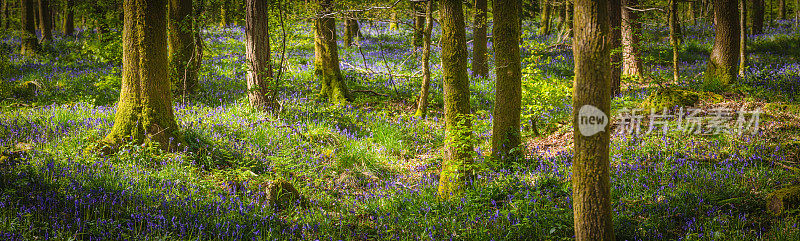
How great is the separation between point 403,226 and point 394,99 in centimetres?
734

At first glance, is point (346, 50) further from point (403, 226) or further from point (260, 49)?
point (403, 226)

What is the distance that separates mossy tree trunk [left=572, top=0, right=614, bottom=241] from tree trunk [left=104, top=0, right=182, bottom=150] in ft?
18.5

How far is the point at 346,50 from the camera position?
1997 centimetres

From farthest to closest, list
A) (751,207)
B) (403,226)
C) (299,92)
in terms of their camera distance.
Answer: (299,92) < (403,226) < (751,207)

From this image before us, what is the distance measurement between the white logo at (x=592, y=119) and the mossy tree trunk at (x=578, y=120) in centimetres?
3

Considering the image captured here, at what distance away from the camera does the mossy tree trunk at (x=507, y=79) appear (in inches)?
243

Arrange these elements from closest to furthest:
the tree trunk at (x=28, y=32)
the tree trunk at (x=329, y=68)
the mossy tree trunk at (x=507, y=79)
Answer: the mossy tree trunk at (x=507, y=79), the tree trunk at (x=329, y=68), the tree trunk at (x=28, y=32)

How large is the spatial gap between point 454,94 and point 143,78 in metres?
4.43

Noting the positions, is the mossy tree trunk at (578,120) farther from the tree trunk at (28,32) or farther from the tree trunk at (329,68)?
the tree trunk at (28,32)

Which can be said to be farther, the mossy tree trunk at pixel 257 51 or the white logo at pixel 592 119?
the mossy tree trunk at pixel 257 51

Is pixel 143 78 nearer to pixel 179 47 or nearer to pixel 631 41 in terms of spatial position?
pixel 179 47

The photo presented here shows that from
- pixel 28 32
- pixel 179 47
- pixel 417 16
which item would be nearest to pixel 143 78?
pixel 179 47

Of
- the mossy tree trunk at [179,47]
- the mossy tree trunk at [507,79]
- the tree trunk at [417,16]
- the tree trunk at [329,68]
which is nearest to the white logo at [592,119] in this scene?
the mossy tree trunk at [507,79]

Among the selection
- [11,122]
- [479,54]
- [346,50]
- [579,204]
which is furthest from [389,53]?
[579,204]
